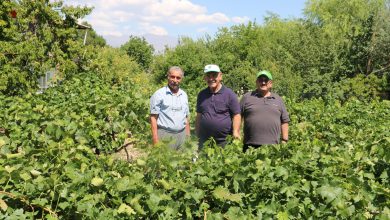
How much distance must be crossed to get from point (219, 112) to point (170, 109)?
1.82ft

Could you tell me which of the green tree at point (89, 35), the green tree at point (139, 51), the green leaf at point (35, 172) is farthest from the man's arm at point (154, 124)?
the green tree at point (139, 51)

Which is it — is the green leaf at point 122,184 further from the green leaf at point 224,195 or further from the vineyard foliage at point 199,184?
the green leaf at point 224,195

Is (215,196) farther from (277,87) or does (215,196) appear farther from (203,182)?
(277,87)

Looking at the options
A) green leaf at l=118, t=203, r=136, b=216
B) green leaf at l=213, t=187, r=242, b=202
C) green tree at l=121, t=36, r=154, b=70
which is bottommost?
green leaf at l=118, t=203, r=136, b=216

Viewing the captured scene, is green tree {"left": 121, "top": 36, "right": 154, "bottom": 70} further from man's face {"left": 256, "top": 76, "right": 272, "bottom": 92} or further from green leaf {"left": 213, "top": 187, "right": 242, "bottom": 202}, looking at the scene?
green leaf {"left": 213, "top": 187, "right": 242, "bottom": 202}

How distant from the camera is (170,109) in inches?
184

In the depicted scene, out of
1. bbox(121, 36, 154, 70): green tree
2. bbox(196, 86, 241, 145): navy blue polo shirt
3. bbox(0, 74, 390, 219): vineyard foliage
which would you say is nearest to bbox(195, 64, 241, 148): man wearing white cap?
bbox(196, 86, 241, 145): navy blue polo shirt

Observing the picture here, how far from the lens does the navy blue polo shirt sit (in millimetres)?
4711

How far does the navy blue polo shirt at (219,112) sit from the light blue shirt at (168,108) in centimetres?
26

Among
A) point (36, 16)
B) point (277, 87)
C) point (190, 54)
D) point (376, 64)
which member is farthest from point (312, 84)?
point (190, 54)

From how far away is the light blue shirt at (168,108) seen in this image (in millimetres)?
4629

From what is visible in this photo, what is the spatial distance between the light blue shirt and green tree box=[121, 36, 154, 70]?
165ft

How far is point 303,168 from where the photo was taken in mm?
2631

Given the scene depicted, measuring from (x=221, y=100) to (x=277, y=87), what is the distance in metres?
14.2
